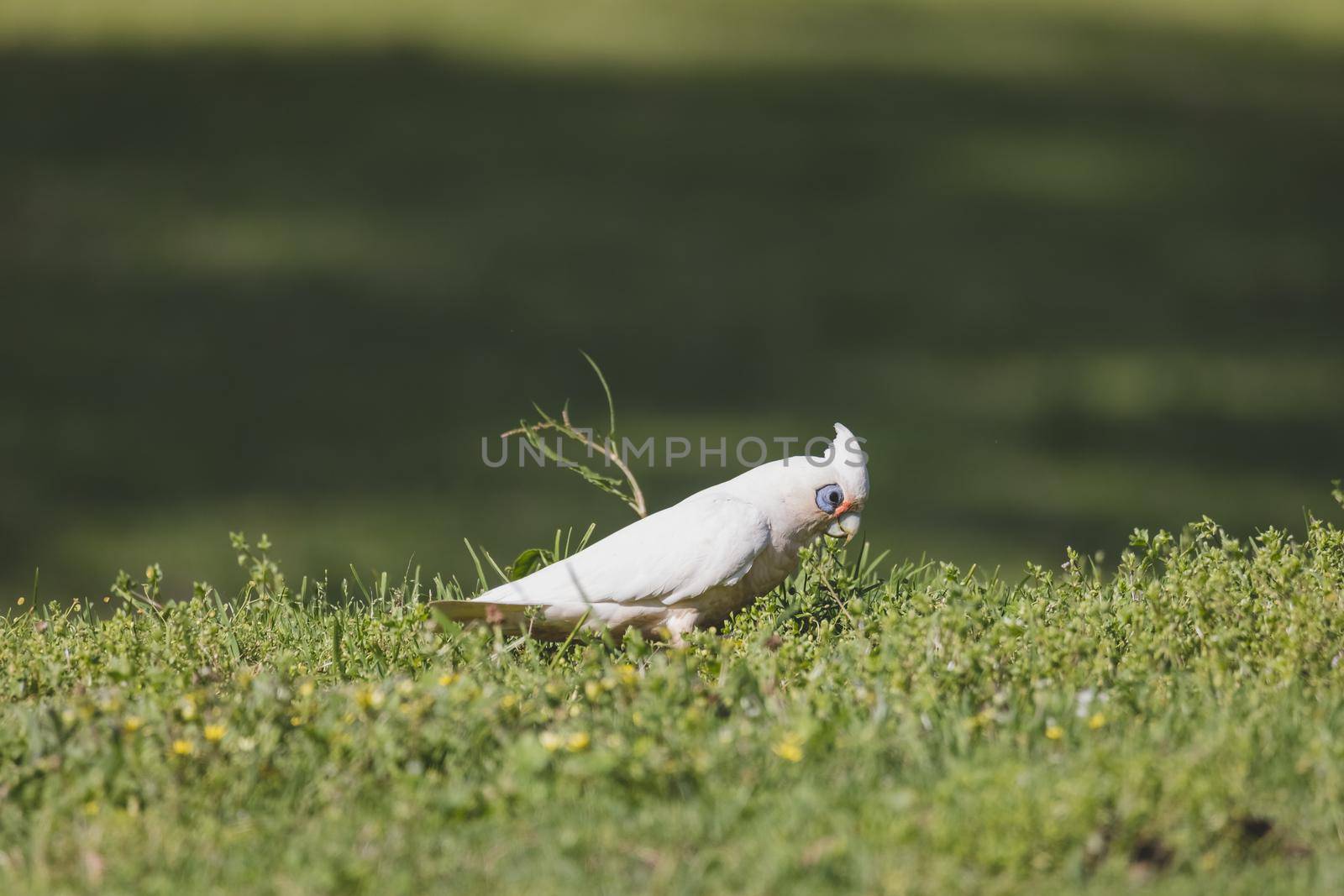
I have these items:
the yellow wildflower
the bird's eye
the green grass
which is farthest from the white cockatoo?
the yellow wildflower

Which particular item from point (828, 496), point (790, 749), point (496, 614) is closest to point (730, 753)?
point (790, 749)

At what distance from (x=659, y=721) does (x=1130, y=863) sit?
2.28 feet

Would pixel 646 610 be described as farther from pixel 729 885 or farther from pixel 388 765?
pixel 729 885

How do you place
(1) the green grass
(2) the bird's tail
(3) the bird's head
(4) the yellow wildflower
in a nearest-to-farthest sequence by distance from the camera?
(1) the green grass < (4) the yellow wildflower < (2) the bird's tail < (3) the bird's head

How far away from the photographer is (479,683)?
7.00ft

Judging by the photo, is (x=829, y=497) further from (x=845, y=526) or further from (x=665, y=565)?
(x=665, y=565)

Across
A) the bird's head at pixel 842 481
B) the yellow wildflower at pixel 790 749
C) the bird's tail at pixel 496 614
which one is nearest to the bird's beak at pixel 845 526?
the bird's head at pixel 842 481

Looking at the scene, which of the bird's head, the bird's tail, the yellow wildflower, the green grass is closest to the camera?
the green grass

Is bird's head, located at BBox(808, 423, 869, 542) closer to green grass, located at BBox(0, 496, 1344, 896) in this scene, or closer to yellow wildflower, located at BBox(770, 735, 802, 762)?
green grass, located at BBox(0, 496, 1344, 896)

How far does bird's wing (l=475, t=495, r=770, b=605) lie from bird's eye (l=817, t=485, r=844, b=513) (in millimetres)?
136

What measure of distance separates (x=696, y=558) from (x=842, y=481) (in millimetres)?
364

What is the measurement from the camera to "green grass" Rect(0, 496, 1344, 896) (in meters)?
1.48

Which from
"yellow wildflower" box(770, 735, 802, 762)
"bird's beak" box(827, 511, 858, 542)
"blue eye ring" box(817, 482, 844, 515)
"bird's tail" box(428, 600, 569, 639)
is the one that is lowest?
"bird's tail" box(428, 600, 569, 639)

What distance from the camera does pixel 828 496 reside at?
2.69 metres
